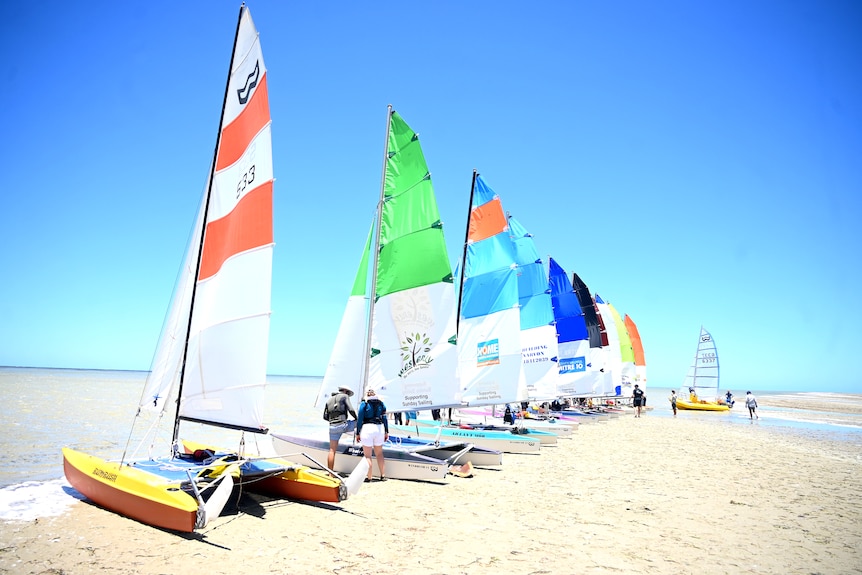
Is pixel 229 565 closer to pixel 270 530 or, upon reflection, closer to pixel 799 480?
pixel 270 530

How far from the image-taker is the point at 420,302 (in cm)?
965

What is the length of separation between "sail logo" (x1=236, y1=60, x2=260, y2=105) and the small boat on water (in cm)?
3736

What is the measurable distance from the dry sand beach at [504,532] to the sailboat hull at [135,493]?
0.54 ft

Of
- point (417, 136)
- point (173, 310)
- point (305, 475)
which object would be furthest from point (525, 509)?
point (417, 136)

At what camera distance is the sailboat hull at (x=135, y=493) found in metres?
5.02

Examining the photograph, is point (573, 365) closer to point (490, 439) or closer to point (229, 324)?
point (490, 439)

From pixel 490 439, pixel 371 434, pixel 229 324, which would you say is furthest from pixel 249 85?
pixel 490 439

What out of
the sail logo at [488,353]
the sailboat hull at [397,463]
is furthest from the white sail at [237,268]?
the sail logo at [488,353]

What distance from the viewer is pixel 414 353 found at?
9.55m

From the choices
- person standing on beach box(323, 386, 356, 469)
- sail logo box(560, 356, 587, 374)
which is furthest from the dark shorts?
sail logo box(560, 356, 587, 374)

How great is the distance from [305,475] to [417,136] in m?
6.92

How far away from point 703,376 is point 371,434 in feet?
125

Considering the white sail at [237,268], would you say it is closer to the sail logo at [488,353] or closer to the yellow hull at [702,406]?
the sail logo at [488,353]

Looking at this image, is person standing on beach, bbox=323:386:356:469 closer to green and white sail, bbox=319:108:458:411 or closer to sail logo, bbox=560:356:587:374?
green and white sail, bbox=319:108:458:411
